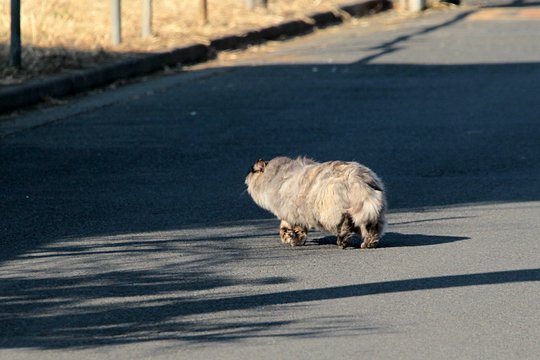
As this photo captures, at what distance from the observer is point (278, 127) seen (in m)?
11.5

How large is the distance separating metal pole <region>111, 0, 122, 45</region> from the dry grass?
12 cm

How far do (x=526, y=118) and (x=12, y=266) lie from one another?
21.6 ft

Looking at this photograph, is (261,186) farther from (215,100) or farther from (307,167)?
(215,100)

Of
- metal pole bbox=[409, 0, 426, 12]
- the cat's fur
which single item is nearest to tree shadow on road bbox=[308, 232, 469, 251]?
the cat's fur

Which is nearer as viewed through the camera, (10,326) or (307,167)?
(10,326)

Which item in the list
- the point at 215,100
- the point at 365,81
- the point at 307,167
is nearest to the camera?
the point at 307,167

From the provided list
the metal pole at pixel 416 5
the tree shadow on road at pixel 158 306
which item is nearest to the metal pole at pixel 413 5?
the metal pole at pixel 416 5

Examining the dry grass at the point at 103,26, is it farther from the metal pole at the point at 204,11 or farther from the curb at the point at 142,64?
the curb at the point at 142,64

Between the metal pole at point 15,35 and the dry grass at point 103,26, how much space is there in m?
0.13

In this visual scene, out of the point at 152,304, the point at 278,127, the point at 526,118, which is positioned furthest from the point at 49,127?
the point at 152,304

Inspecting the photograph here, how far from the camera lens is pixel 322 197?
23.2 feet

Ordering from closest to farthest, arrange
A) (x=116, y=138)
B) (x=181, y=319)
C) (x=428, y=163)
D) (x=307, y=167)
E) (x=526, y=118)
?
(x=181, y=319), (x=307, y=167), (x=428, y=163), (x=116, y=138), (x=526, y=118)

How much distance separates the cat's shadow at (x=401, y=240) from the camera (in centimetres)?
736

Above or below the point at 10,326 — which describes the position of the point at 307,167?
above
